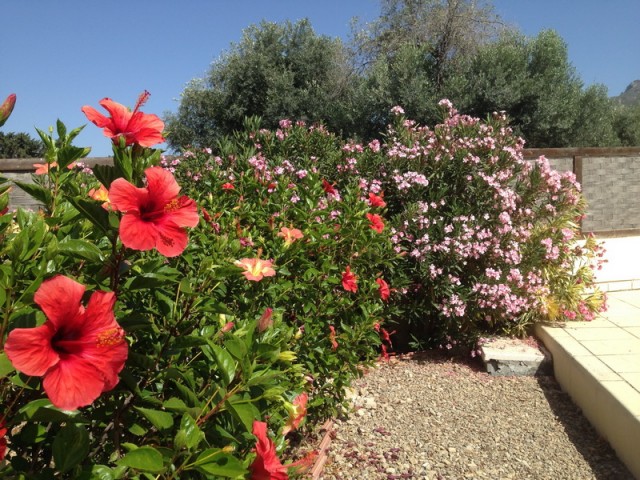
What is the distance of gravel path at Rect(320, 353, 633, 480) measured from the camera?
2.77 meters

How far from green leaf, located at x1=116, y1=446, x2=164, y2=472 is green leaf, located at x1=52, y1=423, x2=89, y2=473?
6 cm

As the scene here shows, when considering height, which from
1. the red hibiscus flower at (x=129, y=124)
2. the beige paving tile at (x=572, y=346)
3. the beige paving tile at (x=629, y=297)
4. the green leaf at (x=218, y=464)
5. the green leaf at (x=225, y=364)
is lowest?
the beige paving tile at (x=629, y=297)

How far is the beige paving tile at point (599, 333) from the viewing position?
4.15 meters

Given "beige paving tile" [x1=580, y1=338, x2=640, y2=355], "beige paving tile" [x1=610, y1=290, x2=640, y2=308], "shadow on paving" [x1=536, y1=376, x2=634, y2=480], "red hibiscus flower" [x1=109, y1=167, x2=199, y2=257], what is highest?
"red hibiscus flower" [x1=109, y1=167, x2=199, y2=257]

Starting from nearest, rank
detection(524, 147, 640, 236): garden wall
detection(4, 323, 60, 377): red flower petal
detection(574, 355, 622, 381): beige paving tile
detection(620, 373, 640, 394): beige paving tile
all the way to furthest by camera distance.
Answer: detection(4, 323, 60, 377): red flower petal, detection(620, 373, 640, 394): beige paving tile, detection(574, 355, 622, 381): beige paving tile, detection(524, 147, 640, 236): garden wall

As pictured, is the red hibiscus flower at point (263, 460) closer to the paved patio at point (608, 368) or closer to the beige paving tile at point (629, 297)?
the paved patio at point (608, 368)

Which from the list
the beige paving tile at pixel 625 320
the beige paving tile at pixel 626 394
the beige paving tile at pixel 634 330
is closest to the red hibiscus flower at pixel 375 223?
the beige paving tile at pixel 626 394

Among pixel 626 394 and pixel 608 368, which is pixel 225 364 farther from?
pixel 608 368

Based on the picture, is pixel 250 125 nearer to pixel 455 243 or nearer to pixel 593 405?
pixel 455 243

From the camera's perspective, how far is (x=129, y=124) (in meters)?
1.02

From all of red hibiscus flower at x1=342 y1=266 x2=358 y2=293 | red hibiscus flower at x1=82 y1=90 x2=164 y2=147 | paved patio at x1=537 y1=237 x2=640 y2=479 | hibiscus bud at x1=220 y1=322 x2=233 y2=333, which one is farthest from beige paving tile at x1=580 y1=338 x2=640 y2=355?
red hibiscus flower at x1=82 y1=90 x2=164 y2=147

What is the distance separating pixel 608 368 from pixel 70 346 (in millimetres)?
3407

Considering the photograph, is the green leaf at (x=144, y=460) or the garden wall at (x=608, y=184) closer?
the green leaf at (x=144, y=460)

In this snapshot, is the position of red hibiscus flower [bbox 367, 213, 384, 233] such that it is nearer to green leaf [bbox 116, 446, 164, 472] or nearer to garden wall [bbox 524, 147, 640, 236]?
green leaf [bbox 116, 446, 164, 472]
